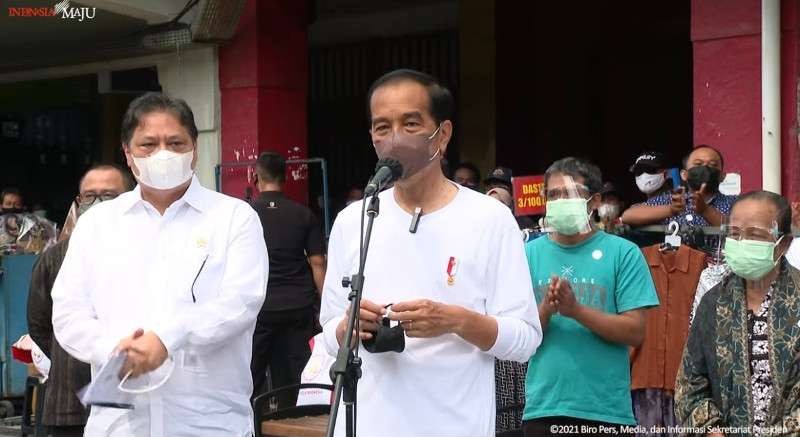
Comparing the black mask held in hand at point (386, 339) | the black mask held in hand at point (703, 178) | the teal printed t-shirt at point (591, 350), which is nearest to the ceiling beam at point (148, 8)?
the black mask held in hand at point (703, 178)

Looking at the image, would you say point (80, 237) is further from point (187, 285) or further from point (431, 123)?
point (431, 123)

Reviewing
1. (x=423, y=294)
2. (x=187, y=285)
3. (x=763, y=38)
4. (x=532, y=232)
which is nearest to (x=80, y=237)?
(x=187, y=285)

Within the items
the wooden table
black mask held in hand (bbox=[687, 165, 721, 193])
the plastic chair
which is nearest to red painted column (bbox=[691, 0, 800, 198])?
black mask held in hand (bbox=[687, 165, 721, 193])

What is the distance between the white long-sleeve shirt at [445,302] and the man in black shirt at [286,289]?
17.0 ft

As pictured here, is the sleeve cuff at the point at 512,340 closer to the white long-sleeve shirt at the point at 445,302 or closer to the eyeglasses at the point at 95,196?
the white long-sleeve shirt at the point at 445,302

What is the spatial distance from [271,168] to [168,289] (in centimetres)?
523

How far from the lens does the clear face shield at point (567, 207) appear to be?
4992mm

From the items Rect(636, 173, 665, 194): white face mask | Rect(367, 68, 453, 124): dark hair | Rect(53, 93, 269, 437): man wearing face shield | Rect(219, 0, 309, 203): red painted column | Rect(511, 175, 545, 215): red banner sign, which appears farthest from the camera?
Rect(219, 0, 309, 203): red painted column

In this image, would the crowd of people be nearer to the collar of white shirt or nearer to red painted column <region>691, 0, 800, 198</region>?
the collar of white shirt

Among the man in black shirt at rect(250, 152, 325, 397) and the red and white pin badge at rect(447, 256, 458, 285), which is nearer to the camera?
the red and white pin badge at rect(447, 256, 458, 285)

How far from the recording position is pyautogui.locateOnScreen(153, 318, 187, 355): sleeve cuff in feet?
11.7

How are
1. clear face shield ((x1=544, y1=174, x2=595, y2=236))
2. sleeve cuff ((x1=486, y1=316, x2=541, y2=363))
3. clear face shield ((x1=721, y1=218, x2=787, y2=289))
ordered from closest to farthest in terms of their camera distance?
sleeve cuff ((x1=486, y1=316, x2=541, y2=363)) < clear face shield ((x1=721, y1=218, x2=787, y2=289)) < clear face shield ((x1=544, y1=174, x2=595, y2=236))

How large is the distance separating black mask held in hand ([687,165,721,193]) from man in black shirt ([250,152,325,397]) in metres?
3.27

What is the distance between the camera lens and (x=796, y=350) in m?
4.07
